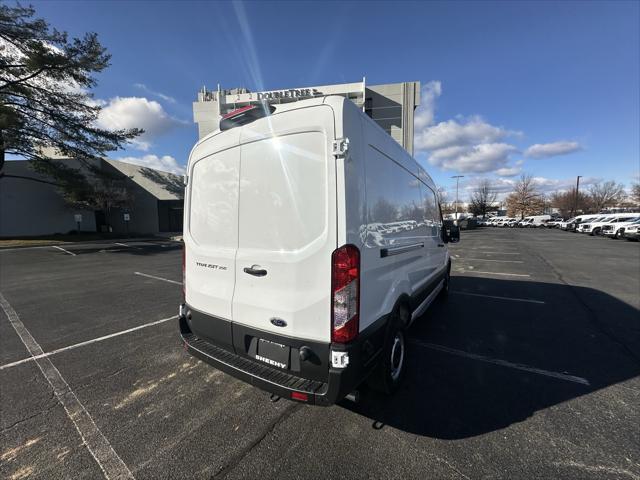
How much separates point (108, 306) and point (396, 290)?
6105 millimetres

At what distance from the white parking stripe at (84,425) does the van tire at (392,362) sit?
6.50 feet

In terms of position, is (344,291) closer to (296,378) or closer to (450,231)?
(296,378)

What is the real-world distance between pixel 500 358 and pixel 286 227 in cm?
338

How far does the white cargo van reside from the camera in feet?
6.68

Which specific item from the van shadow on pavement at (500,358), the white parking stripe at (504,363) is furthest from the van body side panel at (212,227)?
the white parking stripe at (504,363)

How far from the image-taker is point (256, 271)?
2.35 meters

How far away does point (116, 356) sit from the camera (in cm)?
372

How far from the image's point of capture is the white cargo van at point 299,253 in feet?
6.68

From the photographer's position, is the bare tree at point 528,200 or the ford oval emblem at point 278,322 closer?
the ford oval emblem at point 278,322

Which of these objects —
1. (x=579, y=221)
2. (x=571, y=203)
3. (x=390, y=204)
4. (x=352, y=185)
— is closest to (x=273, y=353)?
(x=352, y=185)

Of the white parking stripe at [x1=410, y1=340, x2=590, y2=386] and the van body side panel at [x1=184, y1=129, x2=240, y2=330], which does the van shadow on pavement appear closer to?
the white parking stripe at [x1=410, y1=340, x2=590, y2=386]

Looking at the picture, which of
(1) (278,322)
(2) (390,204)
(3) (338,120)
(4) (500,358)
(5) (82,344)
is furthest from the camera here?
(5) (82,344)

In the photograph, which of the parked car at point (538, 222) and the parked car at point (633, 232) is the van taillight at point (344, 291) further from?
the parked car at point (538, 222)

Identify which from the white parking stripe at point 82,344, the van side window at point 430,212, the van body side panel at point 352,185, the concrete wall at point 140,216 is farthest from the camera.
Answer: the concrete wall at point 140,216
